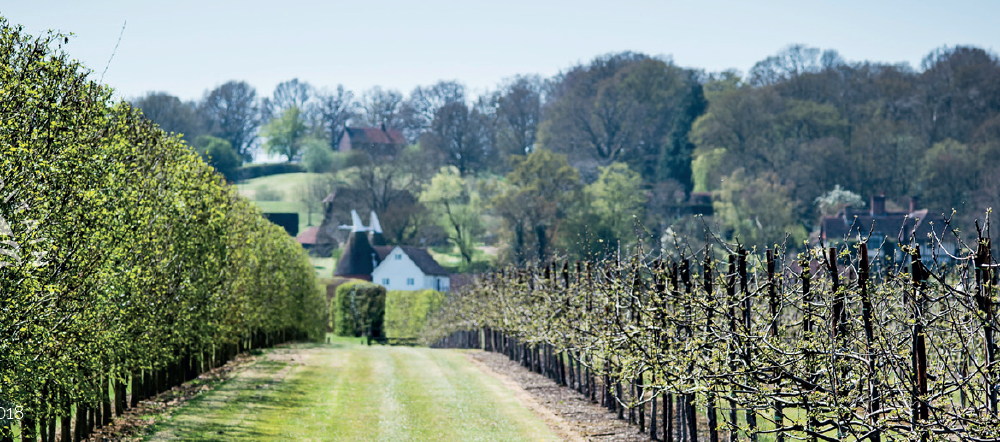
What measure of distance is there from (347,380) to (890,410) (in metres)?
23.4

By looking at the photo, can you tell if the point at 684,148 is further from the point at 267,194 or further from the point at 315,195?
the point at 267,194

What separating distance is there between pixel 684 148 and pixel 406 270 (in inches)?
1604

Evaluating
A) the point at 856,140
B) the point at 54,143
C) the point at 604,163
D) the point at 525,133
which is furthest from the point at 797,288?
the point at 525,133

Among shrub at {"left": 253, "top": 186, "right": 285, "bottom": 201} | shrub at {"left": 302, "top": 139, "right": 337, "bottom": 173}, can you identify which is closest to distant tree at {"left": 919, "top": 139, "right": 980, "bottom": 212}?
shrub at {"left": 253, "top": 186, "right": 285, "bottom": 201}

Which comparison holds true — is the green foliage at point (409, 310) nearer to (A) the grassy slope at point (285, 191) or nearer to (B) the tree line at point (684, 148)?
(B) the tree line at point (684, 148)

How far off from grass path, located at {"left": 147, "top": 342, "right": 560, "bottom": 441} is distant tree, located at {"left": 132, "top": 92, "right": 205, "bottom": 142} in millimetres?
102422

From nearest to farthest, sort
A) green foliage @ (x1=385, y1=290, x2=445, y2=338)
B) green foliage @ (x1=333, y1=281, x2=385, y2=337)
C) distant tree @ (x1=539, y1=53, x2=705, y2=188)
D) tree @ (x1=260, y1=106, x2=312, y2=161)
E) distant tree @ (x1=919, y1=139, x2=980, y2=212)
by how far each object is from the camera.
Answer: green foliage @ (x1=333, y1=281, x2=385, y2=337) → green foliage @ (x1=385, y1=290, x2=445, y2=338) → distant tree @ (x1=919, y1=139, x2=980, y2=212) → distant tree @ (x1=539, y1=53, x2=705, y2=188) → tree @ (x1=260, y1=106, x2=312, y2=161)

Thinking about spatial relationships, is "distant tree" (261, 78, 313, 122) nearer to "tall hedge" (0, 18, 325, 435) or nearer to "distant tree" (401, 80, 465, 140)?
"distant tree" (401, 80, 465, 140)

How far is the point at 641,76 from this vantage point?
123 m

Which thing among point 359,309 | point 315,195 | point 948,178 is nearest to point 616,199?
point 948,178

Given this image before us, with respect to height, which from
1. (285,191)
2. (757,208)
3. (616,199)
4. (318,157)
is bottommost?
(757,208)

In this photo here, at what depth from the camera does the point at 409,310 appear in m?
76.0

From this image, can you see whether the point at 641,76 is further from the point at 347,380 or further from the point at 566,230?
the point at 347,380

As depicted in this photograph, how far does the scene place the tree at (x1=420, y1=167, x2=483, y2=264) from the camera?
3947 inches
